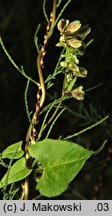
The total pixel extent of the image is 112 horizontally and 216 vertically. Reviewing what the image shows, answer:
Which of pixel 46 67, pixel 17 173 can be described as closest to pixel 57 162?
pixel 17 173

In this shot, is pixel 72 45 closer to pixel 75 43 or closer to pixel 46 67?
pixel 75 43

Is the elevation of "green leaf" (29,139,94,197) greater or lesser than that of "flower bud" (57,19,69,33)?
lesser

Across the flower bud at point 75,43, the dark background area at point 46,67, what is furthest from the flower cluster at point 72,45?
the dark background area at point 46,67

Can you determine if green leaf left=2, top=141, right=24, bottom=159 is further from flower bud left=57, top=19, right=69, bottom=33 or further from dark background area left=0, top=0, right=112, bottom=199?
dark background area left=0, top=0, right=112, bottom=199

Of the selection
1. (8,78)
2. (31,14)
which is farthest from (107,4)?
(8,78)

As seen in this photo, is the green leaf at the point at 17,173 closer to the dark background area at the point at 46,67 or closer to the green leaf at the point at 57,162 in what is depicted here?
the green leaf at the point at 57,162

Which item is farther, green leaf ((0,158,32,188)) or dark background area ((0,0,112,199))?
dark background area ((0,0,112,199))

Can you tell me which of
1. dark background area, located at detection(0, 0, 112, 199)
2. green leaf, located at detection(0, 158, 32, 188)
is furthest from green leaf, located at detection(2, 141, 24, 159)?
dark background area, located at detection(0, 0, 112, 199)

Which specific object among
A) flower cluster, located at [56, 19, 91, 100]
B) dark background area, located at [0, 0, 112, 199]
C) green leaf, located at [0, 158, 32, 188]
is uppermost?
flower cluster, located at [56, 19, 91, 100]
